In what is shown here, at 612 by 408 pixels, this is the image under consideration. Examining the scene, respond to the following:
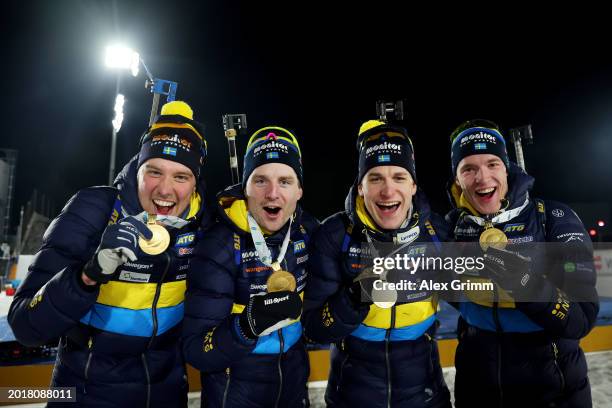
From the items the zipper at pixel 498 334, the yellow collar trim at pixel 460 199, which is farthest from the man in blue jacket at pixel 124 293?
the zipper at pixel 498 334

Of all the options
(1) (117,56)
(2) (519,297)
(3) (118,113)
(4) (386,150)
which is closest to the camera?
(2) (519,297)

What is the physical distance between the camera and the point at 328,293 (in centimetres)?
292

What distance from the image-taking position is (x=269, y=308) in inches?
91.9

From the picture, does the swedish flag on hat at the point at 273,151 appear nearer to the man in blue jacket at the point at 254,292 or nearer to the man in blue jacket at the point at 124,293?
the man in blue jacket at the point at 254,292

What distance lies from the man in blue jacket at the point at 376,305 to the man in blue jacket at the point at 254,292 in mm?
268

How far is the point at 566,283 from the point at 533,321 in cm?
58

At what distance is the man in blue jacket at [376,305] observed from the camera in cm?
273

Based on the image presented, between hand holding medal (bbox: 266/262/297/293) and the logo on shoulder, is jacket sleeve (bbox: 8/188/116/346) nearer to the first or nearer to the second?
hand holding medal (bbox: 266/262/297/293)

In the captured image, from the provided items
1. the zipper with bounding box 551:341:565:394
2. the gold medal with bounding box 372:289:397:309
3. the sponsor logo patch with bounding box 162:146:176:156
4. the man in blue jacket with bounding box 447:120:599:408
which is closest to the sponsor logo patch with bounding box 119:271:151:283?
the sponsor logo patch with bounding box 162:146:176:156

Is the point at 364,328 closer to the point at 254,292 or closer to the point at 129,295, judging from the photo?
the point at 254,292

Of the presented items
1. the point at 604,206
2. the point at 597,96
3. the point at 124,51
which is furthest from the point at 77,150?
the point at 604,206

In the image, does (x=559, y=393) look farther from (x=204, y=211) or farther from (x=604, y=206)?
(x=604, y=206)

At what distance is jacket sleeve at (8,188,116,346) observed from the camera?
7.78ft

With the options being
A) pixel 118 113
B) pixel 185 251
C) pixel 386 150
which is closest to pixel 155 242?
pixel 185 251
